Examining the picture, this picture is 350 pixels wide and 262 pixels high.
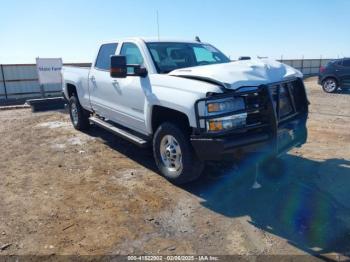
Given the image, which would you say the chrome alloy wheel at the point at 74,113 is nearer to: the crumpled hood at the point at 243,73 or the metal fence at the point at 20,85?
the crumpled hood at the point at 243,73

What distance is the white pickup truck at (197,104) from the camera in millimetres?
3900

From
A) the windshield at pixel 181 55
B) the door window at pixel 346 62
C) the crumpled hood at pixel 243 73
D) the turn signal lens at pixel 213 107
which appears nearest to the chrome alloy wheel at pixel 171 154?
the turn signal lens at pixel 213 107

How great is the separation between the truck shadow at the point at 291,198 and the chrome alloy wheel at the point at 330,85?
11.9 meters

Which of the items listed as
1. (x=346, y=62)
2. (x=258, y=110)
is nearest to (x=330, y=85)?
(x=346, y=62)

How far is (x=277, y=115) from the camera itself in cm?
418

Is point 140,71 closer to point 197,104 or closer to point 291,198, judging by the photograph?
point 197,104

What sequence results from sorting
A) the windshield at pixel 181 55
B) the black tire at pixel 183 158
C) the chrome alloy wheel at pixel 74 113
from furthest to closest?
the chrome alloy wheel at pixel 74 113
the windshield at pixel 181 55
the black tire at pixel 183 158

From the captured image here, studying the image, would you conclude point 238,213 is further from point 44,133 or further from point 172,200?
point 44,133

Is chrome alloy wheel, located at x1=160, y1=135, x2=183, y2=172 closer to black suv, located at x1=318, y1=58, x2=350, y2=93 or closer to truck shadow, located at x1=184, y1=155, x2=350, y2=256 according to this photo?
truck shadow, located at x1=184, y1=155, x2=350, y2=256

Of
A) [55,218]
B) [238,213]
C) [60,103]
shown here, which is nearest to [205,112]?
[238,213]

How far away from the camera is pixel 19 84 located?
1719cm

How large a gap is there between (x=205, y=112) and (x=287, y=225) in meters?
1.55

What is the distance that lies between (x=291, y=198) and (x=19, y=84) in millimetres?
16413

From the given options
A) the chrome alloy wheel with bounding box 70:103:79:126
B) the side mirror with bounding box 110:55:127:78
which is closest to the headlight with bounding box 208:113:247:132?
the side mirror with bounding box 110:55:127:78
